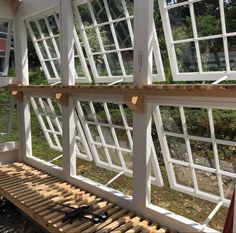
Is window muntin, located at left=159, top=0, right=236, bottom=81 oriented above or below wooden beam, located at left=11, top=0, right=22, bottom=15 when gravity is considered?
below

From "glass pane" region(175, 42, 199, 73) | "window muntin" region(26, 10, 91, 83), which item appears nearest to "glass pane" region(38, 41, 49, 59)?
"window muntin" region(26, 10, 91, 83)

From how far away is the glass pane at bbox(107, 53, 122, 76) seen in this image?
3.13 m

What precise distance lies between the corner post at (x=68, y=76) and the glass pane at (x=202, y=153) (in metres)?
1.51

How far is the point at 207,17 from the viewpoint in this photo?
88.7 inches

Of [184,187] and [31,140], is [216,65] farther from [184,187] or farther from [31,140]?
[31,140]

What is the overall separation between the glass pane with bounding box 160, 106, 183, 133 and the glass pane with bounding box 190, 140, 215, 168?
0.19 m

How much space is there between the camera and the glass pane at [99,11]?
3018mm

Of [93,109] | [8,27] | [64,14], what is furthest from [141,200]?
[8,27]

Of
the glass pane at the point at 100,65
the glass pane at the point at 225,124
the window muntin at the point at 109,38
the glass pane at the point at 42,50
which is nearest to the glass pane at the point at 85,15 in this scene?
the window muntin at the point at 109,38

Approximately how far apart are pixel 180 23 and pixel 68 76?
1491mm

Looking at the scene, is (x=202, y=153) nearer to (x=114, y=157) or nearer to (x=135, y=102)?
(x=135, y=102)

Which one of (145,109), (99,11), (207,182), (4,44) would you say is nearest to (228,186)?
(207,182)

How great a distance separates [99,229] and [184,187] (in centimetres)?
95

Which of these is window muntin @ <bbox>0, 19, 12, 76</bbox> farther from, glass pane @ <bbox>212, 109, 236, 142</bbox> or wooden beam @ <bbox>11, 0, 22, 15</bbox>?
glass pane @ <bbox>212, 109, 236, 142</bbox>
